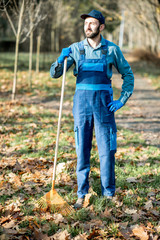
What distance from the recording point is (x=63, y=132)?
666 centimetres

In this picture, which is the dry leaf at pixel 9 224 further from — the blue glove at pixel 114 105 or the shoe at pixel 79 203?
the blue glove at pixel 114 105

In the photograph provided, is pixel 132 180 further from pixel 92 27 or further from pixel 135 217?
pixel 92 27

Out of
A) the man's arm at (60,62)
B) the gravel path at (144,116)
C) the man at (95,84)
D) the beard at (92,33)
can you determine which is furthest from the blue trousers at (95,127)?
the gravel path at (144,116)

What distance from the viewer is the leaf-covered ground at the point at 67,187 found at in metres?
3.09

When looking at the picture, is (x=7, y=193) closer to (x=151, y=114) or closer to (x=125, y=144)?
(x=125, y=144)

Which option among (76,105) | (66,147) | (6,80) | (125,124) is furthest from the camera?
(6,80)

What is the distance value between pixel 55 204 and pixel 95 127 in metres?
0.99

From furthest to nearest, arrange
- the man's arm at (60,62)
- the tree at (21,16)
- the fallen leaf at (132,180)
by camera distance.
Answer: the tree at (21,16) < the fallen leaf at (132,180) < the man's arm at (60,62)

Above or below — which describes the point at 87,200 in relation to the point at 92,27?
below

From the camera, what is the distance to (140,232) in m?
3.08

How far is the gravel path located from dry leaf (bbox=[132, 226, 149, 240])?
3188 millimetres

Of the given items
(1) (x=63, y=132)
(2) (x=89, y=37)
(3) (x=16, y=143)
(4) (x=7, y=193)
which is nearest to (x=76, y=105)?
(2) (x=89, y=37)

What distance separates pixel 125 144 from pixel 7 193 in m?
2.86

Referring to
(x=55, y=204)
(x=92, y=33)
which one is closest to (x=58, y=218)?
(x=55, y=204)
